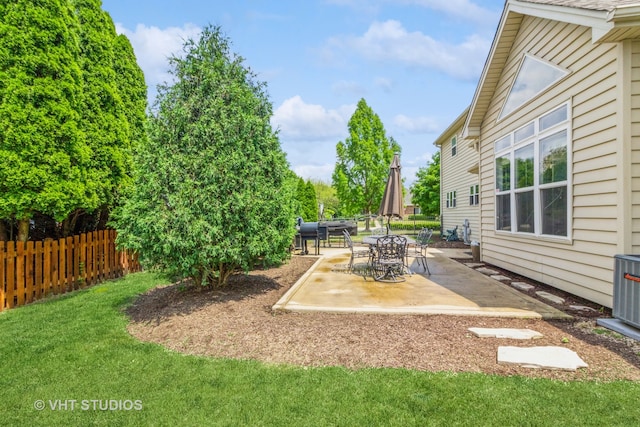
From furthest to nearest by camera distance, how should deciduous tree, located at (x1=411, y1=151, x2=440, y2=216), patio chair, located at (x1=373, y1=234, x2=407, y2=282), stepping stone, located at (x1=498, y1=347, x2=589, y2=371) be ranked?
deciduous tree, located at (x1=411, y1=151, x2=440, y2=216), patio chair, located at (x1=373, y1=234, x2=407, y2=282), stepping stone, located at (x1=498, y1=347, x2=589, y2=371)

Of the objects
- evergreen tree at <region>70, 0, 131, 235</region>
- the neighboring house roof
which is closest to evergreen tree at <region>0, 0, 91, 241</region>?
evergreen tree at <region>70, 0, 131, 235</region>

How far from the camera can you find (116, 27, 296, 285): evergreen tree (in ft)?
15.8

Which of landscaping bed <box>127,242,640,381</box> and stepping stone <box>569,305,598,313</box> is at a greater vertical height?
stepping stone <box>569,305,598,313</box>

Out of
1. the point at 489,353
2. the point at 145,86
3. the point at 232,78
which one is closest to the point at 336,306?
the point at 489,353

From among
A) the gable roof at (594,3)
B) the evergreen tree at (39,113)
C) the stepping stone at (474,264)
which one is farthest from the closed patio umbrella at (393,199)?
the evergreen tree at (39,113)

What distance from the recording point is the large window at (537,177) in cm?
541

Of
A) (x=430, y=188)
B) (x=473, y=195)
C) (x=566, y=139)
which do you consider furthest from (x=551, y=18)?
(x=430, y=188)

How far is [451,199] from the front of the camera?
17.5 metres

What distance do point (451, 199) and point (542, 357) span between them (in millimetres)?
15235

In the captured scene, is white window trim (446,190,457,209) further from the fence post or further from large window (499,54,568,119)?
the fence post

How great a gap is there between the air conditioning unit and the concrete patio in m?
0.59

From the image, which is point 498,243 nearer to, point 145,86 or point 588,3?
point 588,3

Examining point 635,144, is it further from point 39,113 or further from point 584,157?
point 39,113

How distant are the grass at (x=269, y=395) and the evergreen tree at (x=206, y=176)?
170 cm
